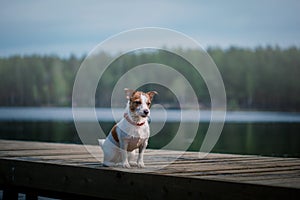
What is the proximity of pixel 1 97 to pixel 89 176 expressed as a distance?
2816 cm

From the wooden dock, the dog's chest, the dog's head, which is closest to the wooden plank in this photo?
the wooden dock

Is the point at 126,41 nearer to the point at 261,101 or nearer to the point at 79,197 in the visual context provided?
the point at 79,197

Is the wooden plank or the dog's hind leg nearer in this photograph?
the wooden plank

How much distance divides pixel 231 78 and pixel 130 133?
32457 mm

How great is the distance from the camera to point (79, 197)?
163 inches

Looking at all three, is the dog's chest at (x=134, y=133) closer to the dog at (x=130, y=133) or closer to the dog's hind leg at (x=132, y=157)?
the dog at (x=130, y=133)

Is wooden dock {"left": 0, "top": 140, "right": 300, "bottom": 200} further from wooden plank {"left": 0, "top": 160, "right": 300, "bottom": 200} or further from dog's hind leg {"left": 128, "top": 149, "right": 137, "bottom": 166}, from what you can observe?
dog's hind leg {"left": 128, "top": 149, "right": 137, "bottom": 166}

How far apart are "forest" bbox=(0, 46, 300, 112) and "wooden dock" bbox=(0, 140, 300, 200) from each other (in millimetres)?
24667

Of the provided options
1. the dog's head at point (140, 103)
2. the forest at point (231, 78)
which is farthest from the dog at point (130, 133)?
the forest at point (231, 78)

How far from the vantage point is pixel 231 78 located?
35.7 metres

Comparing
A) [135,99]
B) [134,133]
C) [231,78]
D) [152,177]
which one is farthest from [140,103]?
[231,78]

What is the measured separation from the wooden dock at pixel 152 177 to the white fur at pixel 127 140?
0.11 metres

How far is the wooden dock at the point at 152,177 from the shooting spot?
10.6 feet

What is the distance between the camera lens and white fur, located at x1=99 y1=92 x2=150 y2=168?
3.63 meters
